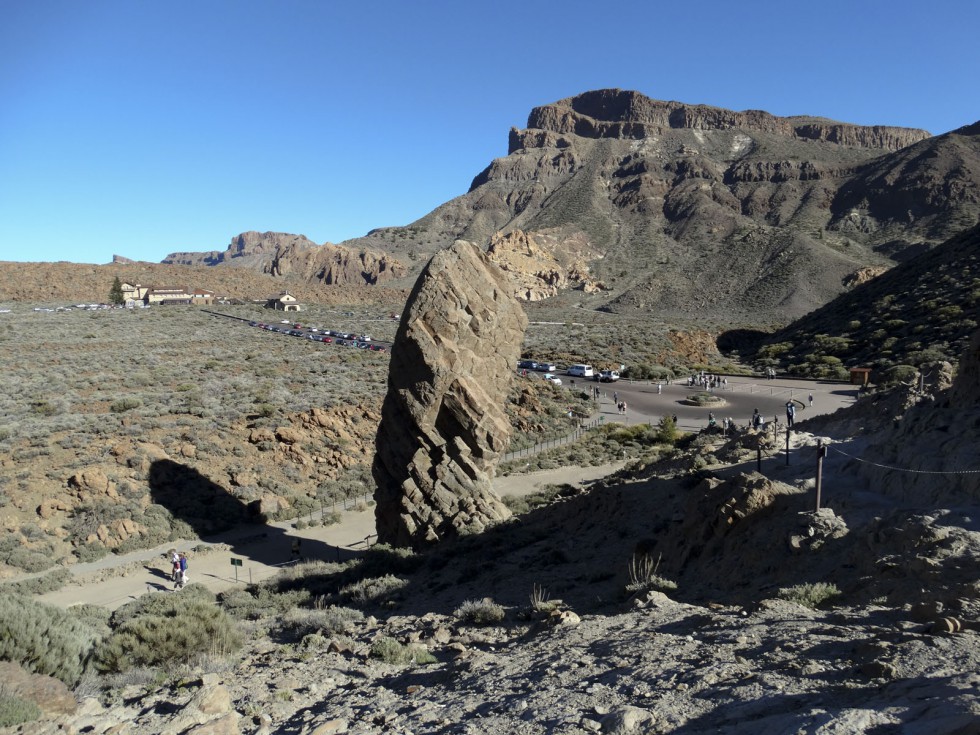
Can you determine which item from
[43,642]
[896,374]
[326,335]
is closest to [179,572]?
[43,642]

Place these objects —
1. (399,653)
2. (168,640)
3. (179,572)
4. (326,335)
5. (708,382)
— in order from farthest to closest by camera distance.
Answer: (326,335)
(708,382)
(179,572)
(168,640)
(399,653)

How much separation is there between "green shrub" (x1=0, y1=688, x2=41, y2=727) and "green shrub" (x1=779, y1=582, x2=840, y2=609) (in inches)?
Answer: 316

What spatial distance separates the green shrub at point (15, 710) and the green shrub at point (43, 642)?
121cm

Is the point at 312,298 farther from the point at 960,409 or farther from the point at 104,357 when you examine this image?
the point at 960,409

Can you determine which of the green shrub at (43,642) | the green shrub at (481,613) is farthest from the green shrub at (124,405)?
the green shrub at (481,613)

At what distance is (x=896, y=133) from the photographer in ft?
553

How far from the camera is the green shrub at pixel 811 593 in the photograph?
24.0 feet

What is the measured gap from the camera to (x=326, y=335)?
59.7m

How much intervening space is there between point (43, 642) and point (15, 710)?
1.77m

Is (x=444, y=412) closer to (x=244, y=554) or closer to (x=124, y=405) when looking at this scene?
(x=244, y=554)

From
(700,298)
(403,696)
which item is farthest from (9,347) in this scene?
(700,298)

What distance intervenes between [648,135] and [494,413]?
528 feet

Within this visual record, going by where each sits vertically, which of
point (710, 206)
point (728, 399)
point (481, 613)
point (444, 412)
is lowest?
point (481, 613)

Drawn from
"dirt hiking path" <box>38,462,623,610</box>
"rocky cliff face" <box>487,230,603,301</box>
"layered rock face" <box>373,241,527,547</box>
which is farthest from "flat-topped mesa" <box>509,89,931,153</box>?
"dirt hiking path" <box>38,462,623,610</box>
